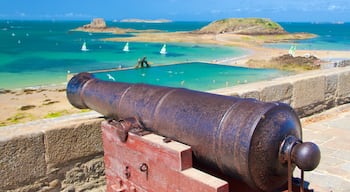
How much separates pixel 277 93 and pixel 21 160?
3.18m

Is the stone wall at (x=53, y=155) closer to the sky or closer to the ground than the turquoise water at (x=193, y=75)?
closer to the sky

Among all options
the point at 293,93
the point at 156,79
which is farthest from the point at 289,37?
the point at 293,93

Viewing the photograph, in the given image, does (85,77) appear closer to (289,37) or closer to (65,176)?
(65,176)

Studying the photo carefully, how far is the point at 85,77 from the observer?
3.39 meters

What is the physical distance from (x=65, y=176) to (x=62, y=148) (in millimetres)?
249

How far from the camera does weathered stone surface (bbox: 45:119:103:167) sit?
3.11 m

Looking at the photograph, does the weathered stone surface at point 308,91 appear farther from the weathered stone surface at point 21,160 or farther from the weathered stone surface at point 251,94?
the weathered stone surface at point 21,160

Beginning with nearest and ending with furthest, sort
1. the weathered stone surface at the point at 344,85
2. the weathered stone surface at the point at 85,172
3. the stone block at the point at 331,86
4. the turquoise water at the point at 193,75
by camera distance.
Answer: the weathered stone surface at the point at 85,172
the stone block at the point at 331,86
the weathered stone surface at the point at 344,85
the turquoise water at the point at 193,75

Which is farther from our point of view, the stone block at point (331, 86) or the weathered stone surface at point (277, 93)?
the stone block at point (331, 86)

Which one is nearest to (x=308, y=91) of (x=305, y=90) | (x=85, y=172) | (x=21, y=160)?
(x=305, y=90)

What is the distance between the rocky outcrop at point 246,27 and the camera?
86812mm

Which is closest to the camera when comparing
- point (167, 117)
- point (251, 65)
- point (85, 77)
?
point (167, 117)

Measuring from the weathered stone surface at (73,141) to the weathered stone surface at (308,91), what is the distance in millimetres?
2901

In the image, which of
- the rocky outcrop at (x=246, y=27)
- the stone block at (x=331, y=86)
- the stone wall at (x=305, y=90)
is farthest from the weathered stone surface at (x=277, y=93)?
the rocky outcrop at (x=246, y=27)
